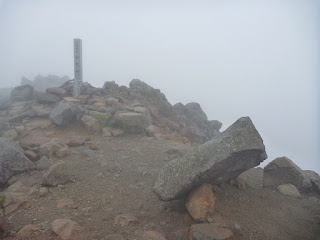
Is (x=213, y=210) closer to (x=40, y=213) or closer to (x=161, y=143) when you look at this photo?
(x=40, y=213)

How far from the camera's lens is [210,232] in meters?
5.65

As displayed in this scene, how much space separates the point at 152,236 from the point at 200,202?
4.96 ft

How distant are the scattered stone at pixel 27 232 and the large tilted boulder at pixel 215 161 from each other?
3.27 metres

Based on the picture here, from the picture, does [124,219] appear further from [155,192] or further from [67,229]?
[67,229]

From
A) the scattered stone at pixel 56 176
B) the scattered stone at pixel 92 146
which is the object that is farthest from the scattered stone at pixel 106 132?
the scattered stone at pixel 56 176

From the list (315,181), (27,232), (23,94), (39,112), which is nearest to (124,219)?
(27,232)

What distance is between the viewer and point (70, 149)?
12281 millimetres

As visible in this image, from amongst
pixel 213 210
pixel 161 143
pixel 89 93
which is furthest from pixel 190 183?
pixel 89 93

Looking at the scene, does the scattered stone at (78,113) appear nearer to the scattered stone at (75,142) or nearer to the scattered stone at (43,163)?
the scattered stone at (75,142)

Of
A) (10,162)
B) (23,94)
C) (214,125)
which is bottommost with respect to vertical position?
(214,125)

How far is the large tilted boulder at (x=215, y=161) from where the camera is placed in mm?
6668

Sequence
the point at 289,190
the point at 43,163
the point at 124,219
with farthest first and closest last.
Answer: the point at 43,163, the point at 289,190, the point at 124,219

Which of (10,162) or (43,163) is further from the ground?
(10,162)

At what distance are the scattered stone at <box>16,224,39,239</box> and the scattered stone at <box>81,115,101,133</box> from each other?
348 inches
